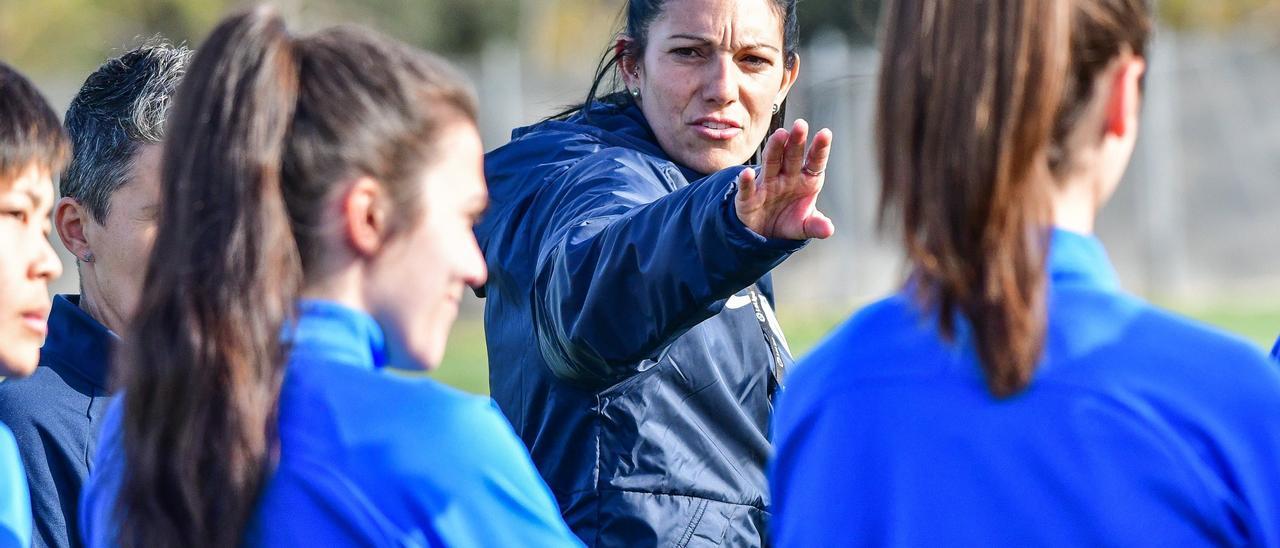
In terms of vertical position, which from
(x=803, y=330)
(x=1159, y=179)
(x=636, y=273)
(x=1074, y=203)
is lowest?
(x=803, y=330)

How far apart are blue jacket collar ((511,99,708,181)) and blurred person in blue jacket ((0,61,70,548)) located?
3.67 ft

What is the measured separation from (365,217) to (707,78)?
161 cm

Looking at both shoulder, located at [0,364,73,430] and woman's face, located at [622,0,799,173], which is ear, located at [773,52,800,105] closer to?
woman's face, located at [622,0,799,173]

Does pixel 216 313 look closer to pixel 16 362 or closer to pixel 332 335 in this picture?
pixel 332 335

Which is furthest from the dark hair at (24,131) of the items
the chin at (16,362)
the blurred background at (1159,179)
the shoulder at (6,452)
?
the blurred background at (1159,179)

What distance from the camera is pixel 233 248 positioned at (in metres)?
1.54

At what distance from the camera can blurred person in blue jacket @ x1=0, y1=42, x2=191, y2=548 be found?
8.14 ft

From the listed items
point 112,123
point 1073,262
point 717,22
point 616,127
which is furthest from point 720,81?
point 1073,262

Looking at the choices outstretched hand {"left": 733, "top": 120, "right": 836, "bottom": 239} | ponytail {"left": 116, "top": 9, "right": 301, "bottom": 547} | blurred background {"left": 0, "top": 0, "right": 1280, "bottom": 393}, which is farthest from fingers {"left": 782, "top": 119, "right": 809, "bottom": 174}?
blurred background {"left": 0, "top": 0, "right": 1280, "bottom": 393}

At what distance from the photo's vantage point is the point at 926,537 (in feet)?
4.90

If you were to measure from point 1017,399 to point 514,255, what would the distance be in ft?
5.00

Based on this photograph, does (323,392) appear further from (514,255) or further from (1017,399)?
(514,255)

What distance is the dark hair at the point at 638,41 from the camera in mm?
3198

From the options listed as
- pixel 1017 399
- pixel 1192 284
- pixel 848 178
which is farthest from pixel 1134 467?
pixel 1192 284
